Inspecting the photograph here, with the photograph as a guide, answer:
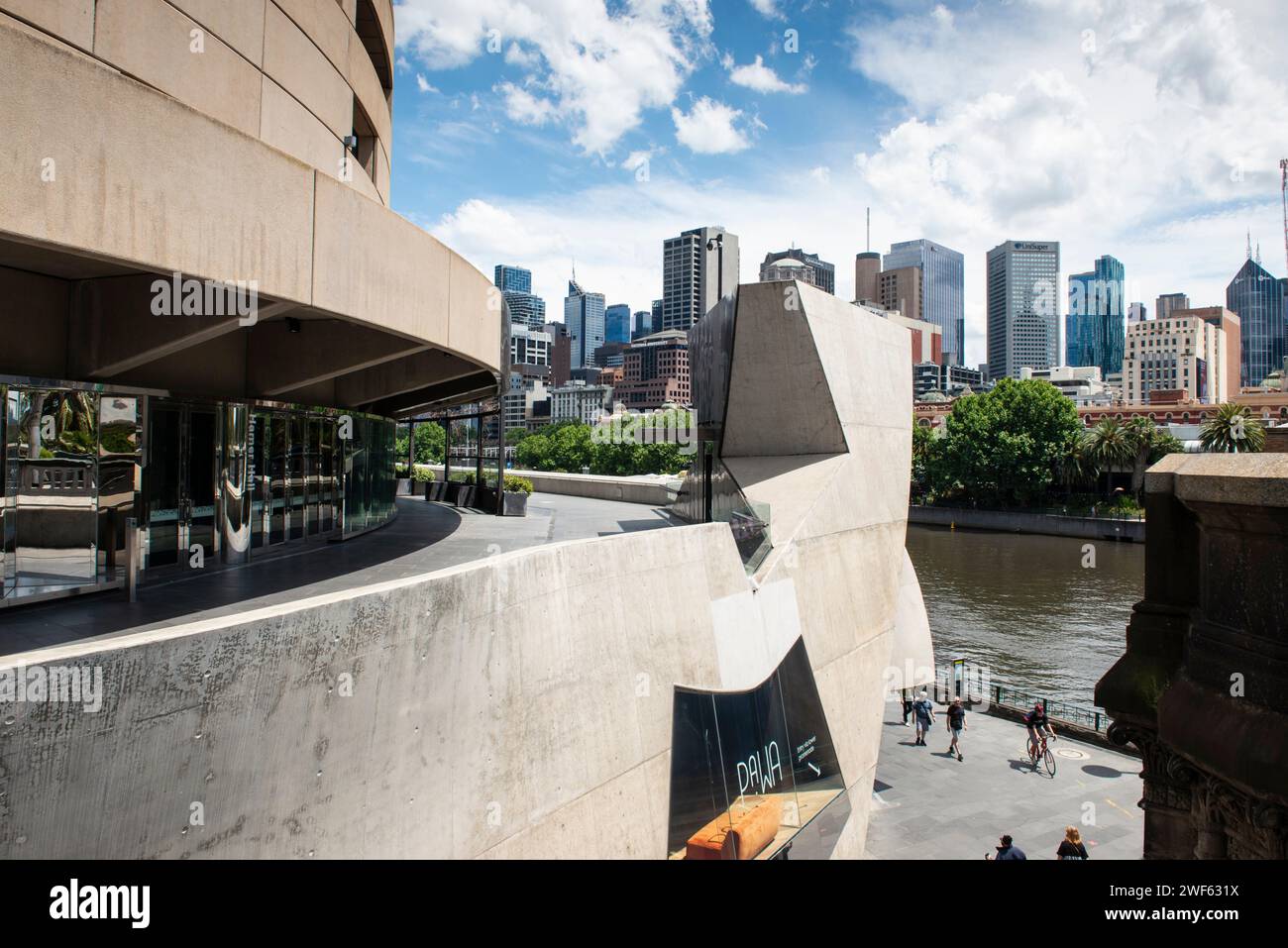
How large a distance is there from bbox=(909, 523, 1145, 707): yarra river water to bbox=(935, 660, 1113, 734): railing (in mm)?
862

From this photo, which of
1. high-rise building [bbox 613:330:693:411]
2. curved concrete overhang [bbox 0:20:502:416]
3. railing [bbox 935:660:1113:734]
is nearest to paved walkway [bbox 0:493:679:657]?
curved concrete overhang [bbox 0:20:502:416]

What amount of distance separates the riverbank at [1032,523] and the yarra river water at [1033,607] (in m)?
3.42

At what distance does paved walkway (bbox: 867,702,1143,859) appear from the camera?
50.5ft

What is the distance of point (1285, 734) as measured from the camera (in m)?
3.94

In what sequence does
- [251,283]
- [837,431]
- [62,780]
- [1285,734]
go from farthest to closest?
[837,431] → [251,283] → [62,780] → [1285,734]

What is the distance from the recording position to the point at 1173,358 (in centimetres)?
16612

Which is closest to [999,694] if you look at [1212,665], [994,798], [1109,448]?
[994,798]

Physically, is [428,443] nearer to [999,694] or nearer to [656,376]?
[999,694]

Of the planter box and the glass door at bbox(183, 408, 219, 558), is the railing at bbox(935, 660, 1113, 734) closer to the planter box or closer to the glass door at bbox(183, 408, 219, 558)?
the planter box

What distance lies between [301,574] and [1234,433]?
210 ft

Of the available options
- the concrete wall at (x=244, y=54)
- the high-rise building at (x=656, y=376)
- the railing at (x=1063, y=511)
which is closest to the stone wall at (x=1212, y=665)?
the concrete wall at (x=244, y=54)

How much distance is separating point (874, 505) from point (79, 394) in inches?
580

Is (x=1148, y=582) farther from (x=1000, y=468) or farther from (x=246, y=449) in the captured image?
(x=1000, y=468)
